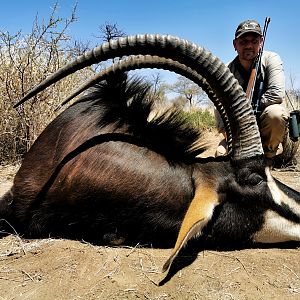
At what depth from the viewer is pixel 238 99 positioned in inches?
133

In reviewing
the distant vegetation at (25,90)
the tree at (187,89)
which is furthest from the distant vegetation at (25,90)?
the tree at (187,89)

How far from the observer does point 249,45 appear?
5703mm

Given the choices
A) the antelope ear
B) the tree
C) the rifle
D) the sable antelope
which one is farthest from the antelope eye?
the tree

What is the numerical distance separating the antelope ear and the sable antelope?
1 centimetres

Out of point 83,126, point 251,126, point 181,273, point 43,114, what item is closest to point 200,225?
point 181,273

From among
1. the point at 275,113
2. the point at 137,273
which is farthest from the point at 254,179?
the point at 275,113

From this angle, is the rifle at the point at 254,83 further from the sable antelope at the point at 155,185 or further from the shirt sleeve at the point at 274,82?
the sable antelope at the point at 155,185

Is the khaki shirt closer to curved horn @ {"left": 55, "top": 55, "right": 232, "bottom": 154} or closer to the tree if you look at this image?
curved horn @ {"left": 55, "top": 55, "right": 232, "bottom": 154}

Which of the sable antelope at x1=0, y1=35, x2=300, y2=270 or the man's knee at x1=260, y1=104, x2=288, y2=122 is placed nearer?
the sable antelope at x1=0, y1=35, x2=300, y2=270

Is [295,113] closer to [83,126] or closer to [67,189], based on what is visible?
[83,126]

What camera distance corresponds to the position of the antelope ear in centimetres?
287

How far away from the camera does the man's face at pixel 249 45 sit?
5680 millimetres

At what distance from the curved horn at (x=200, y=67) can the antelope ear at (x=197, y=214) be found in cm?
44

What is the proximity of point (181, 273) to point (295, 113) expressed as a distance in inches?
135
